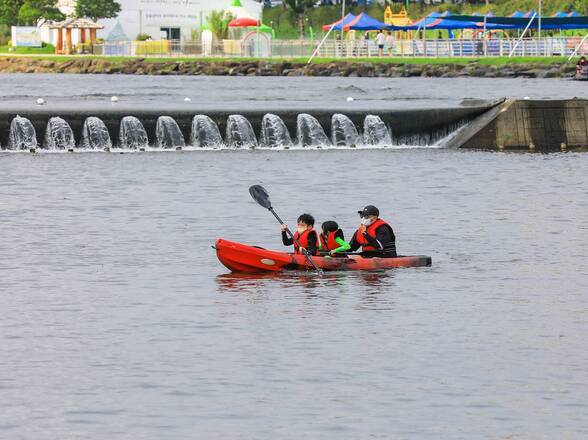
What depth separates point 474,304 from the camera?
22.5 m

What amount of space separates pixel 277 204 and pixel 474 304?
557 inches

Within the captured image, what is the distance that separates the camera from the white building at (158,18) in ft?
495

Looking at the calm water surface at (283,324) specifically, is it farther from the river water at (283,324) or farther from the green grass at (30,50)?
the green grass at (30,50)

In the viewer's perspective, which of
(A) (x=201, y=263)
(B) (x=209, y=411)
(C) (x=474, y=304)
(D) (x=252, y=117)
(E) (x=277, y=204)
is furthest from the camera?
(D) (x=252, y=117)

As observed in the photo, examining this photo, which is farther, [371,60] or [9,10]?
[9,10]

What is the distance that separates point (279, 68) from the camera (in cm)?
11844

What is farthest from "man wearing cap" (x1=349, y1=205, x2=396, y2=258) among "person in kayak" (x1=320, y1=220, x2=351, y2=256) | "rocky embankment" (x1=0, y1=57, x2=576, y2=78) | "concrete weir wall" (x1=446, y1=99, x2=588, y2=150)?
"rocky embankment" (x1=0, y1=57, x2=576, y2=78)

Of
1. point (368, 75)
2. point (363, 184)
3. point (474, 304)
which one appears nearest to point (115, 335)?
point (474, 304)

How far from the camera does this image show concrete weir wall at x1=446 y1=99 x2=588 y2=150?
1912 inches

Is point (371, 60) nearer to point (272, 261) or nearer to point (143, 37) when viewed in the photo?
point (143, 37)

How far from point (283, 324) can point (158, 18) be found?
13460 cm

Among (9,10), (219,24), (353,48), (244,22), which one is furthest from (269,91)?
(9,10)

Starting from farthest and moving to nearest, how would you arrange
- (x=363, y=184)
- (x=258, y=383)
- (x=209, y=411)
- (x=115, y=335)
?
(x=363, y=184) < (x=115, y=335) < (x=258, y=383) < (x=209, y=411)

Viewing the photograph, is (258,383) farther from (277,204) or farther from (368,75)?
(368,75)
